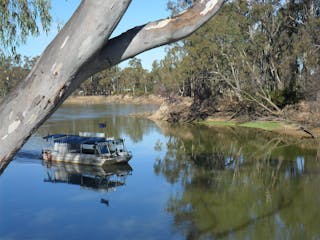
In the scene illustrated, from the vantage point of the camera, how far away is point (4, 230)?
8.80 metres

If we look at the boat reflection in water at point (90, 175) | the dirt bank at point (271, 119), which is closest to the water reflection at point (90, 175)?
the boat reflection in water at point (90, 175)

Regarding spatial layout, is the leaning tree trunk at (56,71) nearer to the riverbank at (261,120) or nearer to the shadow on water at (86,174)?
the shadow on water at (86,174)

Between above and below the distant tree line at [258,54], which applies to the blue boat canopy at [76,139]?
below

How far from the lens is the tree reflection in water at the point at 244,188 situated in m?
8.75

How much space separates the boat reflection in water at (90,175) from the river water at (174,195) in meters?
0.03

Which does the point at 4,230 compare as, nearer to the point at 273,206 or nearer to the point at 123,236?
the point at 123,236

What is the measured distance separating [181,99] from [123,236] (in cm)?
2586

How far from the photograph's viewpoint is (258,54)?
29.3 m

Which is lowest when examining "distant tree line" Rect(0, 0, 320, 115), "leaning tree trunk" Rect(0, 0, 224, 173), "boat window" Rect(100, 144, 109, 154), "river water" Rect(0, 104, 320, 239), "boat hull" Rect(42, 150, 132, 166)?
"river water" Rect(0, 104, 320, 239)

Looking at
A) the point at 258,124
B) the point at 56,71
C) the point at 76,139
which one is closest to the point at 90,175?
the point at 76,139

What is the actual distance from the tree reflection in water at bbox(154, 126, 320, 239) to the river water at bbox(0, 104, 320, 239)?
Result: 3cm

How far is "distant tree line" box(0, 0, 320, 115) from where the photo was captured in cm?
2517

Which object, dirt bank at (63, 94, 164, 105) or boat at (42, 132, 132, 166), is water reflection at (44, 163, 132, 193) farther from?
dirt bank at (63, 94, 164, 105)

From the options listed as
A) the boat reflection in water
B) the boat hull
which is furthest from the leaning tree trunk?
the boat hull
